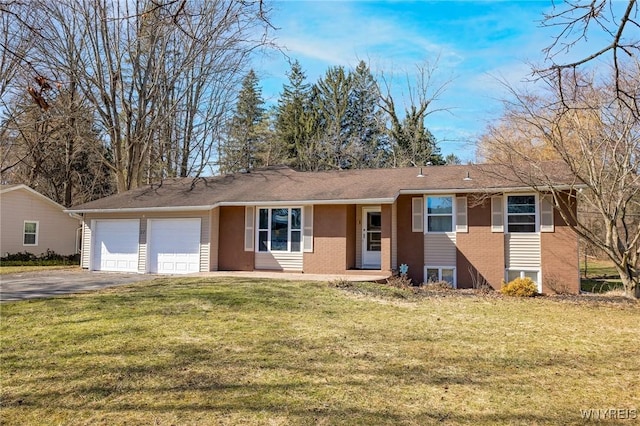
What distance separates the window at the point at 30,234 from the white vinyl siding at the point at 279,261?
1601cm

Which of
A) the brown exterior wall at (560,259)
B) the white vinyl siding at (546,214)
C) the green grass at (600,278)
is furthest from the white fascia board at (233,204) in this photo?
the green grass at (600,278)

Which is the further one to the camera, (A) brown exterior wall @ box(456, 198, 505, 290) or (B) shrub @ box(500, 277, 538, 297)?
(A) brown exterior wall @ box(456, 198, 505, 290)

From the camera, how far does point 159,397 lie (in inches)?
169

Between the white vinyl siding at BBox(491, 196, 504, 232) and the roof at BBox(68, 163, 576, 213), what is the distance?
650 millimetres

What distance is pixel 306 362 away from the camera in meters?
5.31

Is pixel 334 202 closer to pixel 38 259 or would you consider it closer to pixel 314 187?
pixel 314 187

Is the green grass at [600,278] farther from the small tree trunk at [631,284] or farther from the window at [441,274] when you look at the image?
the window at [441,274]

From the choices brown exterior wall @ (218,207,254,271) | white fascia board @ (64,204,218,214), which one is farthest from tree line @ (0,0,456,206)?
brown exterior wall @ (218,207,254,271)

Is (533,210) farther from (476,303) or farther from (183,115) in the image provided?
(183,115)

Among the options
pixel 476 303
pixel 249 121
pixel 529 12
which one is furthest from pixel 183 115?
pixel 529 12

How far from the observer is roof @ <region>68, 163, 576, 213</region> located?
1395 centimetres

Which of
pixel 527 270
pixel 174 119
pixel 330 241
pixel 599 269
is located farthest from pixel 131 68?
pixel 599 269

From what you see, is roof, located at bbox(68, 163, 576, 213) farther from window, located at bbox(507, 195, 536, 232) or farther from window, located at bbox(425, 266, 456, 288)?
window, located at bbox(425, 266, 456, 288)

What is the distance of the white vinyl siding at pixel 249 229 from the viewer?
15.4m
